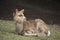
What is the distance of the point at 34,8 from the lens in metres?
17.3

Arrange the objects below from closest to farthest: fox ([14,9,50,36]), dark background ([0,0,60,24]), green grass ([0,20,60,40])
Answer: green grass ([0,20,60,40]), fox ([14,9,50,36]), dark background ([0,0,60,24])

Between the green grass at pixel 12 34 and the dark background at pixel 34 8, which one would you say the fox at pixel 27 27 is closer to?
the green grass at pixel 12 34

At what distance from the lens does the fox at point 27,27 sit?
8.95 meters

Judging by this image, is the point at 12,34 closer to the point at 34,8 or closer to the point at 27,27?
the point at 27,27

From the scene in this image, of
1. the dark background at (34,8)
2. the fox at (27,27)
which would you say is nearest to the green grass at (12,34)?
the fox at (27,27)

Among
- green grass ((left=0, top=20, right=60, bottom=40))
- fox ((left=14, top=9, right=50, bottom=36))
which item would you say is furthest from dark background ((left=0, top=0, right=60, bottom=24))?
fox ((left=14, top=9, right=50, bottom=36))

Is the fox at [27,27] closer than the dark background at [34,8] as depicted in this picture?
Yes

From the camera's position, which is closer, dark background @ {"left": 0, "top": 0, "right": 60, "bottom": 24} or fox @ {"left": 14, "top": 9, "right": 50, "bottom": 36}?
fox @ {"left": 14, "top": 9, "right": 50, "bottom": 36}

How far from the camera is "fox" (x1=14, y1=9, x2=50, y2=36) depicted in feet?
29.4

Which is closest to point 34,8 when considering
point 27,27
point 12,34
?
point 27,27

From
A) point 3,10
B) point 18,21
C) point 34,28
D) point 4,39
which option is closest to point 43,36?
point 34,28

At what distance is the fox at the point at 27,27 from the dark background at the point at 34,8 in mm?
5264

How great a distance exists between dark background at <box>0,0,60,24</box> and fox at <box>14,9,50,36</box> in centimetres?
526

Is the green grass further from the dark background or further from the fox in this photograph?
the dark background
